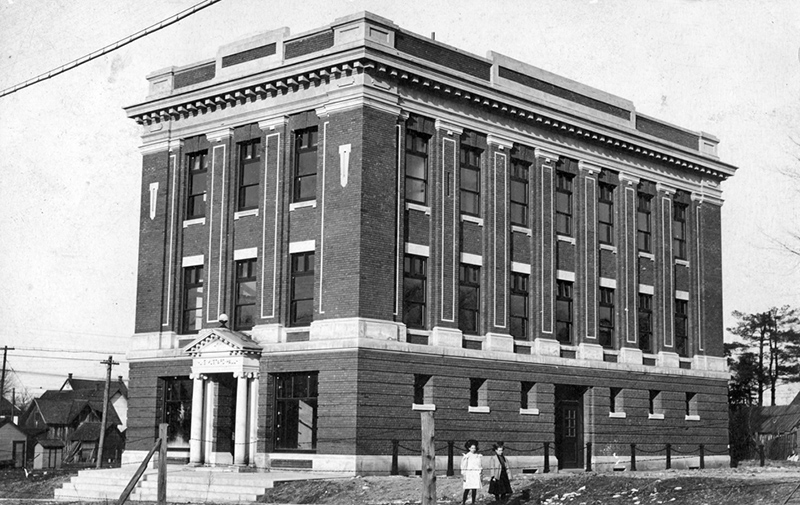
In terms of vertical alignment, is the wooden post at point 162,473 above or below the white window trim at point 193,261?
below

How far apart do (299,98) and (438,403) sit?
10.8m

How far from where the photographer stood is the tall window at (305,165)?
3638 cm

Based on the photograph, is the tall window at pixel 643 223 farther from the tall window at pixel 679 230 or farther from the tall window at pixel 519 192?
the tall window at pixel 519 192

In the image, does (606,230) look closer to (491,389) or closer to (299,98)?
(491,389)

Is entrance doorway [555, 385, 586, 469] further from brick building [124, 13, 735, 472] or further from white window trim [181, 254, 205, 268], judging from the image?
white window trim [181, 254, 205, 268]

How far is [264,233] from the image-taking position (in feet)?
121

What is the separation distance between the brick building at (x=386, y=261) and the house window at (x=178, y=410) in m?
0.08

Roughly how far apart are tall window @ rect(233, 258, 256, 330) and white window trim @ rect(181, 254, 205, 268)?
1.73 meters

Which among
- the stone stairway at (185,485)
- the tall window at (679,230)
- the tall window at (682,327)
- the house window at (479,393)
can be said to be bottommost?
Result: the stone stairway at (185,485)

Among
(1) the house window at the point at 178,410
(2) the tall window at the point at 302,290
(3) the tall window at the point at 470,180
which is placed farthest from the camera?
(3) the tall window at the point at 470,180

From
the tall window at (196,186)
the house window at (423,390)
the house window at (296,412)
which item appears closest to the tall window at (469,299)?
the house window at (423,390)

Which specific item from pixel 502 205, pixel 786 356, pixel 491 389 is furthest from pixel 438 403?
pixel 786 356

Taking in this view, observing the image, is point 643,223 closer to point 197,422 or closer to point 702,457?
point 702,457

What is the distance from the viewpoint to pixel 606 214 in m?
44.9
